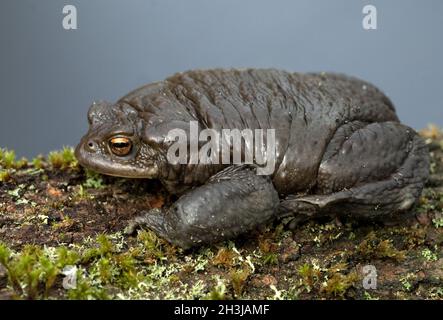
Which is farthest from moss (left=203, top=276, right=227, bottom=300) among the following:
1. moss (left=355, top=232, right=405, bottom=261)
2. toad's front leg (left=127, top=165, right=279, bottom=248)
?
moss (left=355, top=232, right=405, bottom=261)

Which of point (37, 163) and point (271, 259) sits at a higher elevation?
point (37, 163)

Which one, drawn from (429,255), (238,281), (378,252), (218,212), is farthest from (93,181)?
(429,255)

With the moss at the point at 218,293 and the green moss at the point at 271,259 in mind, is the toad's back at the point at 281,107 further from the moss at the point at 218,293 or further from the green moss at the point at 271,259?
the moss at the point at 218,293

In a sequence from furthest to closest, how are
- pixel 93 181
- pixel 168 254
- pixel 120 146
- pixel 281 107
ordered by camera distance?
pixel 93 181 < pixel 281 107 < pixel 120 146 < pixel 168 254

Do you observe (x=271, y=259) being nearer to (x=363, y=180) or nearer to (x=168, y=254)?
(x=168, y=254)

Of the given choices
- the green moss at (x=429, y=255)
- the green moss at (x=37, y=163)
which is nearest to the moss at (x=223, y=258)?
the green moss at (x=429, y=255)

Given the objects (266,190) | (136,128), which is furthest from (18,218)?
(266,190)
